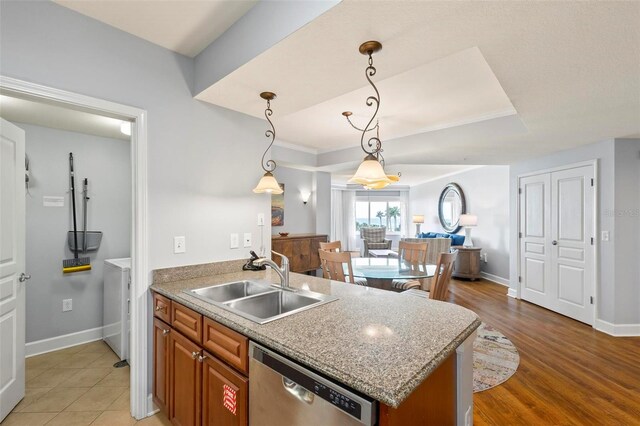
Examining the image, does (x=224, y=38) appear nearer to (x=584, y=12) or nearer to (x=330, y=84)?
(x=330, y=84)

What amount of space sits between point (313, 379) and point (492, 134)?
3426 mm

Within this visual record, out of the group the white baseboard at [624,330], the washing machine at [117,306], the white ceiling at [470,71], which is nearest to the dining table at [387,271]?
the white ceiling at [470,71]

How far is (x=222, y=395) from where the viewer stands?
4.46 feet

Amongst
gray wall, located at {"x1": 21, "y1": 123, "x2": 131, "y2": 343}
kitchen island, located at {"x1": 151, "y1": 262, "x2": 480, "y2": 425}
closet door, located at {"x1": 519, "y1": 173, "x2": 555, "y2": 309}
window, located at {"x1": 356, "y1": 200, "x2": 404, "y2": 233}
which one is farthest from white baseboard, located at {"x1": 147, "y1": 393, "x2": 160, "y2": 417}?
window, located at {"x1": 356, "y1": 200, "x2": 404, "y2": 233}

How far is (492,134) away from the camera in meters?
3.31

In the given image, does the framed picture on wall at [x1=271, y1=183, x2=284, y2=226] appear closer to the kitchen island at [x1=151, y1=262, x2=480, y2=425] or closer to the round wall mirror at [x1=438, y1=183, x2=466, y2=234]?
the kitchen island at [x1=151, y1=262, x2=480, y2=425]

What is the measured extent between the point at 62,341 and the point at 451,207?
7.68 meters

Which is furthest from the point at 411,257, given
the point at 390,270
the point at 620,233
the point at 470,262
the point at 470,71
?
the point at 470,262

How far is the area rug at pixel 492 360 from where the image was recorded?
2.39m

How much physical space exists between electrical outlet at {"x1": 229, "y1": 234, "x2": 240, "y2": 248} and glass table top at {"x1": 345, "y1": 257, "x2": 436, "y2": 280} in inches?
53.5

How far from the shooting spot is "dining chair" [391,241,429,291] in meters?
3.20

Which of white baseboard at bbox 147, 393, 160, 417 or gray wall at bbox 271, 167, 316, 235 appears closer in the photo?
white baseboard at bbox 147, 393, 160, 417

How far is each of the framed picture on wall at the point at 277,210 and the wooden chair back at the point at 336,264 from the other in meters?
2.14

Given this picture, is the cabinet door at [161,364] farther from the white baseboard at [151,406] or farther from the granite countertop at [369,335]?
the granite countertop at [369,335]
